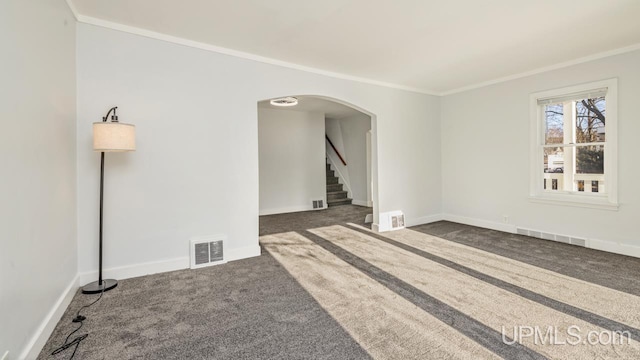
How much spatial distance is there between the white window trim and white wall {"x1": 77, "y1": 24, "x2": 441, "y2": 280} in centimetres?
346

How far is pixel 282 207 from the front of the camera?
7305 mm

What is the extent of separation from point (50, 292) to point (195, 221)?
55.1 inches

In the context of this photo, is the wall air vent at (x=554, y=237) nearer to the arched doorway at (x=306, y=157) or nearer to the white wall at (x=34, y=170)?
the arched doorway at (x=306, y=157)

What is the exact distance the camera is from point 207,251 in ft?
11.1

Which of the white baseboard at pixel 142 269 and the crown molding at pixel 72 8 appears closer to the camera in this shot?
the crown molding at pixel 72 8

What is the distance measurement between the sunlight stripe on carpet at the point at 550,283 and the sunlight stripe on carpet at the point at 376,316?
124cm

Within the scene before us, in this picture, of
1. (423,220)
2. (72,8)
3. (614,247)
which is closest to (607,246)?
(614,247)

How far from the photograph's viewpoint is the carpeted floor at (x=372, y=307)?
1854 mm

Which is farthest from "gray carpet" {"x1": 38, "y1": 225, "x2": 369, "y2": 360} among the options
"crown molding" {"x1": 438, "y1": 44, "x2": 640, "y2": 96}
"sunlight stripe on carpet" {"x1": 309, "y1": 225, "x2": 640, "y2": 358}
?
"crown molding" {"x1": 438, "y1": 44, "x2": 640, "y2": 96}

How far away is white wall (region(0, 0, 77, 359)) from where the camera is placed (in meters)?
1.55

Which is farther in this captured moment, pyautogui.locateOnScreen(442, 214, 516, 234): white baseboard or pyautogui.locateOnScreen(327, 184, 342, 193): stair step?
pyautogui.locateOnScreen(327, 184, 342, 193): stair step

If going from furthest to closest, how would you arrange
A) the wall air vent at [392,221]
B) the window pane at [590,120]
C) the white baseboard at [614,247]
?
the wall air vent at [392,221], the window pane at [590,120], the white baseboard at [614,247]

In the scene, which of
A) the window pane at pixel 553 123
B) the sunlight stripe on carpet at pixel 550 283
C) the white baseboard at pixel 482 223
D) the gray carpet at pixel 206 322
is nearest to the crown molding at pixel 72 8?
the gray carpet at pixel 206 322

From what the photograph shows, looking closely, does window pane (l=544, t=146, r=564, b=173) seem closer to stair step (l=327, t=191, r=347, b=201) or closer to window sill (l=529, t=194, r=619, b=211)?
window sill (l=529, t=194, r=619, b=211)
